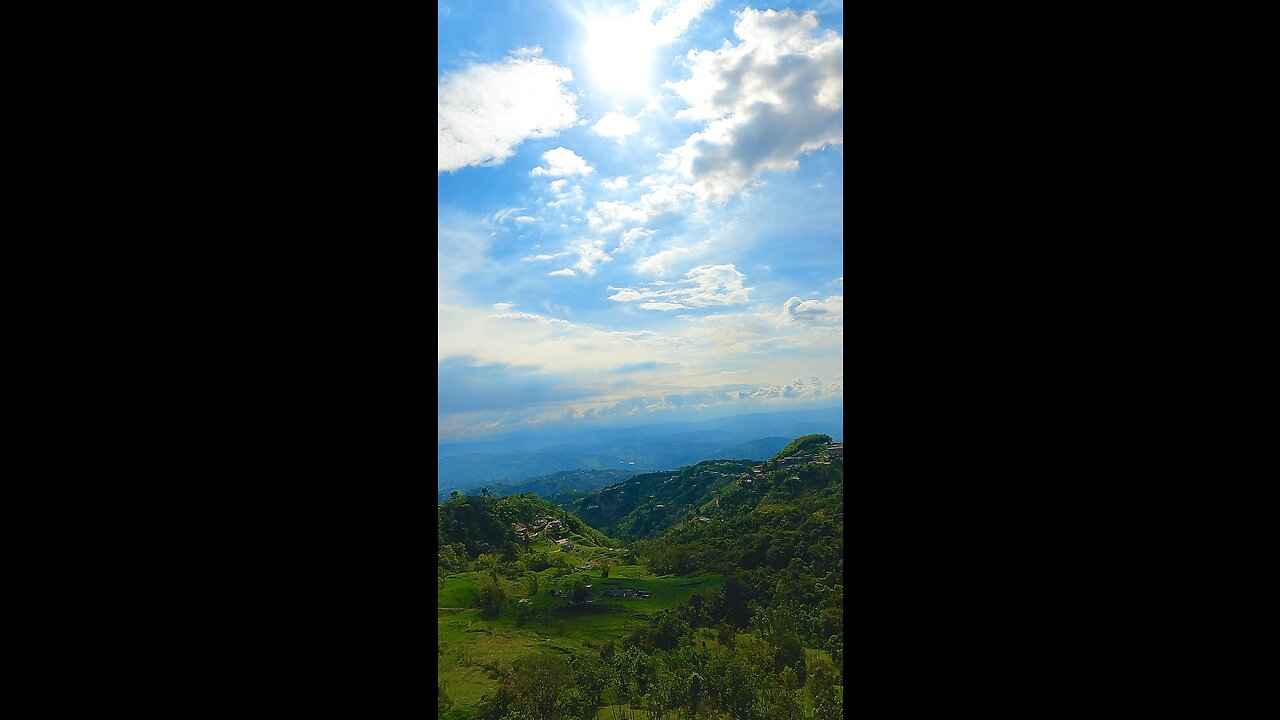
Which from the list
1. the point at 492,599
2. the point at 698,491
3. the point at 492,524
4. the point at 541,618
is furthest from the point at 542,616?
the point at 698,491

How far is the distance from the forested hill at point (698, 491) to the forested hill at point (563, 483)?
2.5 inches

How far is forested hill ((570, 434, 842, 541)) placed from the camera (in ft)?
10.6

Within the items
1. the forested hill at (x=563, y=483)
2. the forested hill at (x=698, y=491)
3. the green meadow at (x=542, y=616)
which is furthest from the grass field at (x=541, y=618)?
the forested hill at (x=563, y=483)

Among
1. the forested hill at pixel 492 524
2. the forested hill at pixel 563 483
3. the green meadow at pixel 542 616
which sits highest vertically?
the forested hill at pixel 563 483

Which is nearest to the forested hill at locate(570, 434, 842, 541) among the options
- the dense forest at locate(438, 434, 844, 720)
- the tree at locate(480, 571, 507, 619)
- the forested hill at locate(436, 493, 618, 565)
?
the dense forest at locate(438, 434, 844, 720)

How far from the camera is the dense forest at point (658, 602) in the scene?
259 centimetres

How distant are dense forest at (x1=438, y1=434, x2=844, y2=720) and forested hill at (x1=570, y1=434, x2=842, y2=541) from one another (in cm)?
1

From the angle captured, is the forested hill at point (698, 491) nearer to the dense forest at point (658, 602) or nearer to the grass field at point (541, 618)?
the dense forest at point (658, 602)

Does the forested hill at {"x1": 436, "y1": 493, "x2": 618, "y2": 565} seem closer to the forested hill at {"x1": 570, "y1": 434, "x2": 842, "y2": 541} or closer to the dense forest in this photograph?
the dense forest

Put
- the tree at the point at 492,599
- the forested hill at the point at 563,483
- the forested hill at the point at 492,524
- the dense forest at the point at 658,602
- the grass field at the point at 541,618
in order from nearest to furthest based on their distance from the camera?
the dense forest at the point at 658,602
the grass field at the point at 541,618
the tree at the point at 492,599
the forested hill at the point at 492,524
the forested hill at the point at 563,483

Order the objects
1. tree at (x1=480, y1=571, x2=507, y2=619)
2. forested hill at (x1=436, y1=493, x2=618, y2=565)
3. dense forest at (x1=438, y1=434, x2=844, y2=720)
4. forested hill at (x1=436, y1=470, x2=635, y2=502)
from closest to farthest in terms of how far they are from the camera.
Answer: dense forest at (x1=438, y1=434, x2=844, y2=720) → tree at (x1=480, y1=571, x2=507, y2=619) → forested hill at (x1=436, y1=493, x2=618, y2=565) → forested hill at (x1=436, y1=470, x2=635, y2=502)
